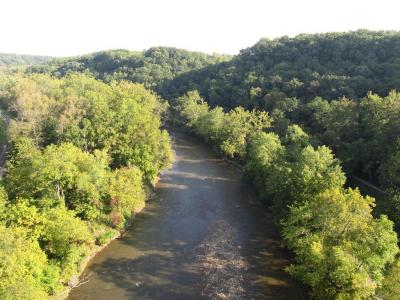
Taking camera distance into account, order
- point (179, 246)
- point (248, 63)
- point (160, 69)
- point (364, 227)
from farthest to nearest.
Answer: point (160, 69) → point (248, 63) → point (179, 246) → point (364, 227)

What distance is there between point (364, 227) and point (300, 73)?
83600mm

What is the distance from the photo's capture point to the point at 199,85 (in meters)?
155

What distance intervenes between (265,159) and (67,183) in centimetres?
3344

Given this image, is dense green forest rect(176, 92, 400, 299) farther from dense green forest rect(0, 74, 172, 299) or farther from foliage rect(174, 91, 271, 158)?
foliage rect(174, 91, 271, 158)

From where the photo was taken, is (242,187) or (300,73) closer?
(242,187)

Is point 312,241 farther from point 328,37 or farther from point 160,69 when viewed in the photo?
point 160,69

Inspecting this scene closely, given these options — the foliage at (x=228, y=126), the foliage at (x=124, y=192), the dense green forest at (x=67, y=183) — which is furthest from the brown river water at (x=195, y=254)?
the foliage at (x=228, y=126)

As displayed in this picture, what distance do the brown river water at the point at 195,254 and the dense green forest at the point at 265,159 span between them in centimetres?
258

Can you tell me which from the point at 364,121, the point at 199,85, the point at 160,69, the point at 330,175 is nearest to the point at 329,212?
the point at 330,175

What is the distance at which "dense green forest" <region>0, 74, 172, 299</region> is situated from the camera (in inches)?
1391

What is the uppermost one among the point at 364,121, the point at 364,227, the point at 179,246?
the point at 364,121

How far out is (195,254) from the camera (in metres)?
47.9

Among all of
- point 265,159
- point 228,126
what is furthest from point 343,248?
point 228,126

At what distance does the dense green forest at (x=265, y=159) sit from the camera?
1433 inches
